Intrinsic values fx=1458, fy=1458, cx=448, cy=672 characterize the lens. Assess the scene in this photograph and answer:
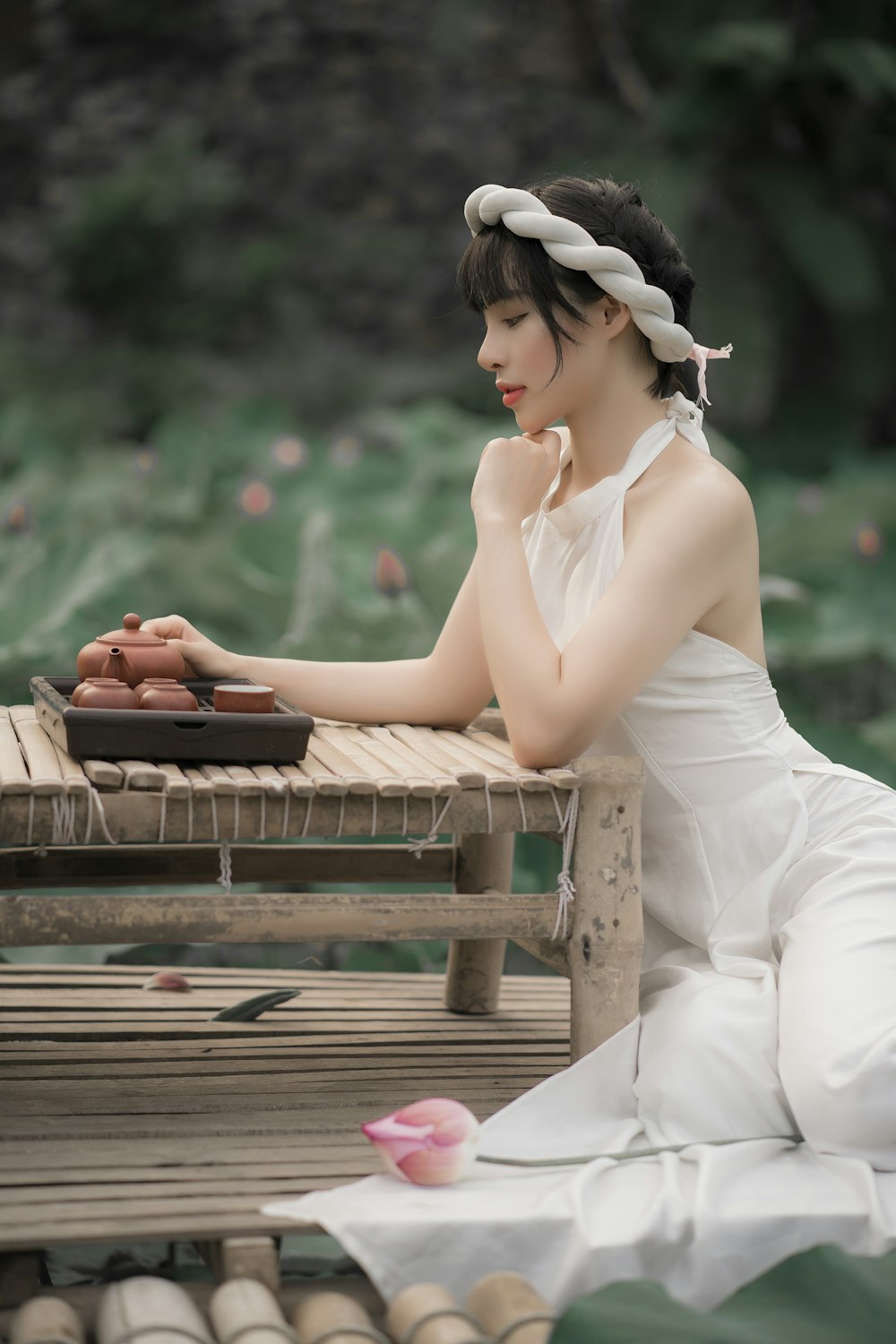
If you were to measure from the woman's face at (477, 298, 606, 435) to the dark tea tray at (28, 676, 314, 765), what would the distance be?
21.2 inches

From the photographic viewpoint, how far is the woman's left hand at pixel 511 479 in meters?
1.90

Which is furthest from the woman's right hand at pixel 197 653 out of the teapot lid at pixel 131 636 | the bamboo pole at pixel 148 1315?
the bamboo pole at pixel 148 1315

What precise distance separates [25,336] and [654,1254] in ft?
22.0

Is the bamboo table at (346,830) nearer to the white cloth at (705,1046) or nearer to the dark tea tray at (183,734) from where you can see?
the dark tea tray at (183,734)

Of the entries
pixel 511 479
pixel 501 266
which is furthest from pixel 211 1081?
pixel 501 266

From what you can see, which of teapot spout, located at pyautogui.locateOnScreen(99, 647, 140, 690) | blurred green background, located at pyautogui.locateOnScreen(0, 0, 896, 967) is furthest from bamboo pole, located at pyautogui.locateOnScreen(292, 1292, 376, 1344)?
blurred green background, located at pyautogui.locateOnScreen(0, 0, 896, 967)

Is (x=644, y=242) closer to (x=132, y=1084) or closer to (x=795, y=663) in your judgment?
(x=132, y=1084)

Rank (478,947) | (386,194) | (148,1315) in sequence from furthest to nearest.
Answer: (386,194) < (478,947) < (148,1315)

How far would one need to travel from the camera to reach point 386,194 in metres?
7.68

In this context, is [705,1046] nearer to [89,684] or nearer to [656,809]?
[656,809]

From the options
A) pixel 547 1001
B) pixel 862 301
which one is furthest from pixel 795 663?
pixel 862 301

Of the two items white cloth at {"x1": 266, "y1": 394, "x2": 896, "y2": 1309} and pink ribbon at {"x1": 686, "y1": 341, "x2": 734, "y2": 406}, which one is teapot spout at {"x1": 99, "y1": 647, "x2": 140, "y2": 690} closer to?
white cloth at {"x1": 266, "y1": 394, "x2": 896, "y2": 1309}

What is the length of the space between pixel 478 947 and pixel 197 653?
0.65m

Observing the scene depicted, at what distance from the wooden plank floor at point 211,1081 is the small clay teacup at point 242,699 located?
50 cm
